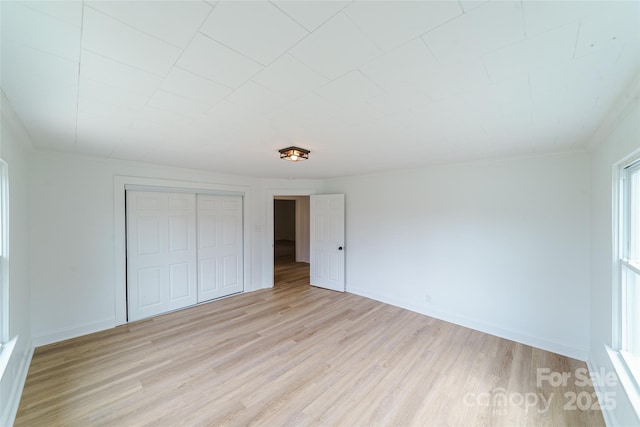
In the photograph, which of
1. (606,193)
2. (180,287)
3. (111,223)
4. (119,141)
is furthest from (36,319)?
(606,193)

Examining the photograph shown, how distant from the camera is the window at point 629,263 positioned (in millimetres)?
1723

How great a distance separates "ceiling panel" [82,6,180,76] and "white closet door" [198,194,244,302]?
3421 mm

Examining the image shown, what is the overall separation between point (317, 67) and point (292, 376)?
262 cm

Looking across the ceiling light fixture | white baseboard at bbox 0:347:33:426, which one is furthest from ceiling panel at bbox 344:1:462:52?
white baseboard at bbox 0:347:33:426

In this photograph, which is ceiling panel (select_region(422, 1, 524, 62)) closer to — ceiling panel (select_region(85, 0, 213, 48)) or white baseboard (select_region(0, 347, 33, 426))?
ceiling panel (select_region(85, 0, 213, 48))

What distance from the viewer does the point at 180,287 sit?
13.4ft

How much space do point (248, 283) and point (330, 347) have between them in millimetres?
2563

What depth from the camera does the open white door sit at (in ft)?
16.4

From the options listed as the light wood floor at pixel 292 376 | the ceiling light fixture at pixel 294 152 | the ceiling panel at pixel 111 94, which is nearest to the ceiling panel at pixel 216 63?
the ceiling panel at pixel 111 94

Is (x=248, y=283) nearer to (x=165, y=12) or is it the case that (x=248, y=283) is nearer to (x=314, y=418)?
(x=314, y=418)

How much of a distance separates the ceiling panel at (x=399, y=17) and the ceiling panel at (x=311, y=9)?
50 mm

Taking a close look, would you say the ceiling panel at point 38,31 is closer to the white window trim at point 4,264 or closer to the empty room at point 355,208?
the empty room at point 355,208

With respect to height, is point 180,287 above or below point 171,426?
above

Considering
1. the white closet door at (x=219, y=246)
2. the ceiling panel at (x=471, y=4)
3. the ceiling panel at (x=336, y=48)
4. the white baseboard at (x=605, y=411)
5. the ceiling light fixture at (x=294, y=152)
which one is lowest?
the white baseboard at (x=605, y=411)
